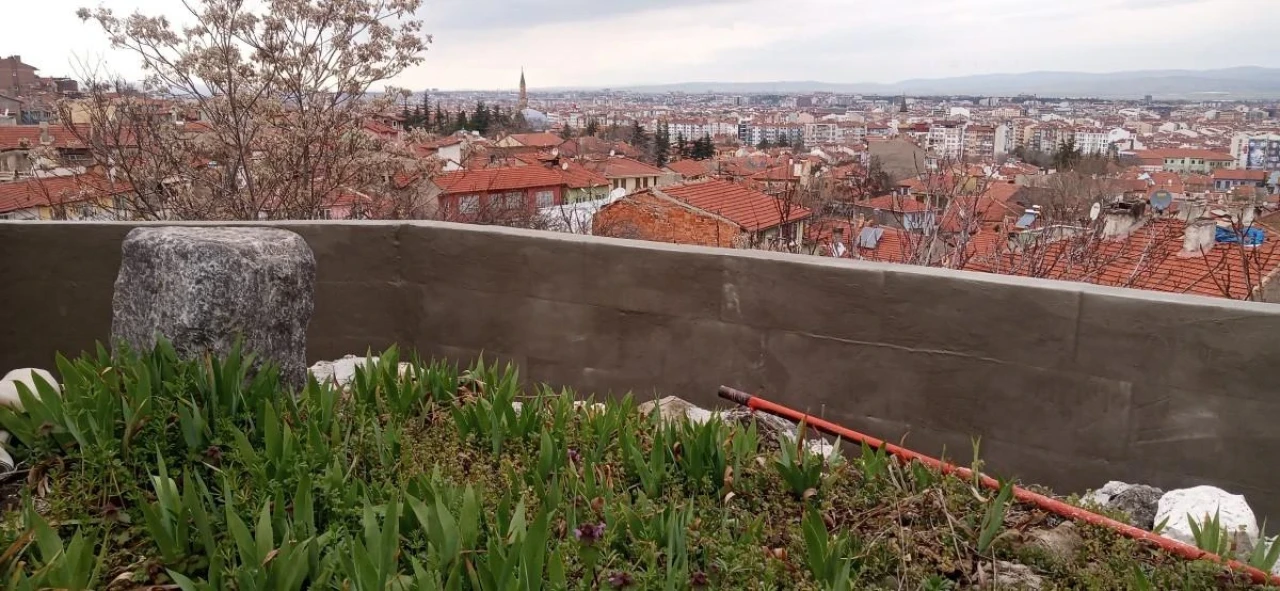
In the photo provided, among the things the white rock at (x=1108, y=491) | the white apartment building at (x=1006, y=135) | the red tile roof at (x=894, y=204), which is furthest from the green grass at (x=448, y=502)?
the white apartment building at (x=1006, y=135)

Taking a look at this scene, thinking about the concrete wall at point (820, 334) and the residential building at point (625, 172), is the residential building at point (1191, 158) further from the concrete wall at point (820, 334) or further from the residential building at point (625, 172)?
the concrete wall at point (820, 334)

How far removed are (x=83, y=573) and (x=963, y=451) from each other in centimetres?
340

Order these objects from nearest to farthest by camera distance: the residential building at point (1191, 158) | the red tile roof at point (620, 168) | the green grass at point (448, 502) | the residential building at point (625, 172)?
the green grass at point (448, 502) < the residential building at point (1191, 158) < the residential building at point (625, 172) < the red tile roof at point (620, 168)

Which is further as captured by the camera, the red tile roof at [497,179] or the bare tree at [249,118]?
the red tile roof at [497,179]

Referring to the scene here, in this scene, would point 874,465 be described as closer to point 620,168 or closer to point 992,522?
point 992,522

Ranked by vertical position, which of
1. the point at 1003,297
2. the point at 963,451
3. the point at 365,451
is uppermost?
the point at 1003,297

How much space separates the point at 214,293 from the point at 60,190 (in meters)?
9.82

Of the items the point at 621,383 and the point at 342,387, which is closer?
the point at 342,387

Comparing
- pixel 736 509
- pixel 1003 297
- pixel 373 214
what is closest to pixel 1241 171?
pixel 373 214

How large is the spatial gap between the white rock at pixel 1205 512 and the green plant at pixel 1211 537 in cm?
14

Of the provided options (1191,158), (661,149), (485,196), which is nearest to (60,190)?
(485,196)

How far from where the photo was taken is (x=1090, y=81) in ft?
309

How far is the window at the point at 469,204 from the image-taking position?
15466 millimetres

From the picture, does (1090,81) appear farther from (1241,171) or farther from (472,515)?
(472,515)
